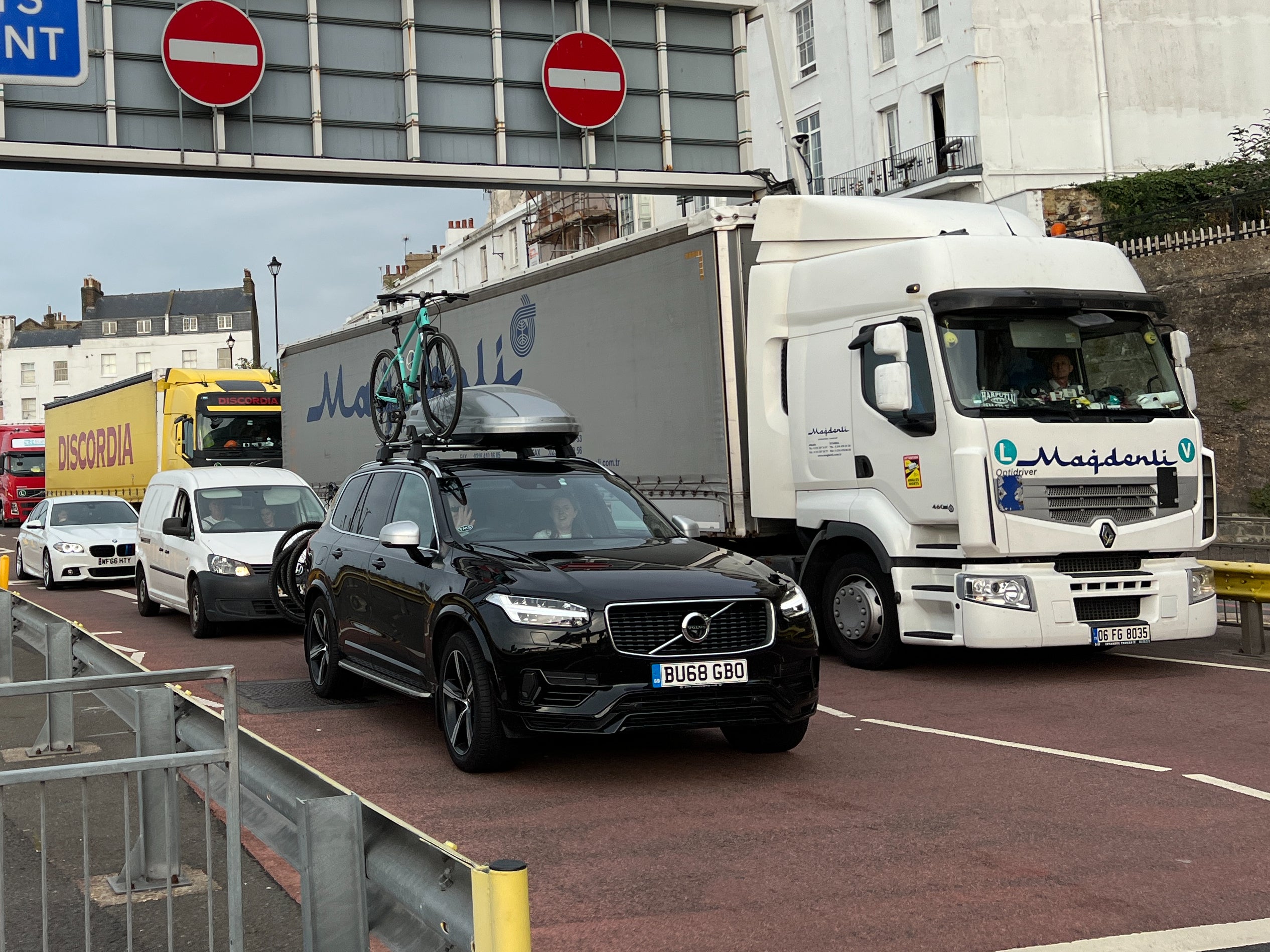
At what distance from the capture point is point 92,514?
23.3 metres

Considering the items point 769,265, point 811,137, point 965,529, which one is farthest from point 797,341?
point 811,137

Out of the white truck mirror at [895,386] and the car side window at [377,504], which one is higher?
the white truck mirror at [895,386]

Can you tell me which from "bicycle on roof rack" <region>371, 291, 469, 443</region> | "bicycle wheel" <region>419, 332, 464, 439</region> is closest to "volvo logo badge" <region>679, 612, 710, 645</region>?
"bicycle wheel" <region>419, 332, 464, 439</region>

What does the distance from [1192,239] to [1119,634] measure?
1558 centimetres

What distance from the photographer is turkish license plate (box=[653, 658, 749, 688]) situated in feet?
22.5

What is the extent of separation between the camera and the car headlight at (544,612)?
6.87 metres

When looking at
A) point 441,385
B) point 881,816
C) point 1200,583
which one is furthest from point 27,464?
point 881,816

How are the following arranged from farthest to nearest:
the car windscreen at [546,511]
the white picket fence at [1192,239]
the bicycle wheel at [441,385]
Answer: the white picket fence at [1192,239] < the bicycle wheel at [441,385] < the car windscreen at [546,511]

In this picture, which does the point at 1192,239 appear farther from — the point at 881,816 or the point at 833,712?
the point at 881,816

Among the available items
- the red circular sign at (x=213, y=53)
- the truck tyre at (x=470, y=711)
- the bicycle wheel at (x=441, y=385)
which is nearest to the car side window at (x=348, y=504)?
the bicycle wheel at (x=441, y=385)

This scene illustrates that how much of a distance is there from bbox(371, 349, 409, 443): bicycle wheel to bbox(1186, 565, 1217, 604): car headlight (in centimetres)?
721

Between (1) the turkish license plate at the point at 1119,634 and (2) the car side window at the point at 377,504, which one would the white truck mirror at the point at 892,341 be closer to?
(1) the turkish license plate at the point at 1119,634

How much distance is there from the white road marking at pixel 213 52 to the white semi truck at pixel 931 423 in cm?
596

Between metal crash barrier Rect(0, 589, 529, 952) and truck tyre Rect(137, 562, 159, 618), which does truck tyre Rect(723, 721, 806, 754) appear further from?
truck tyre Rect(137, 562, 159, 618)
